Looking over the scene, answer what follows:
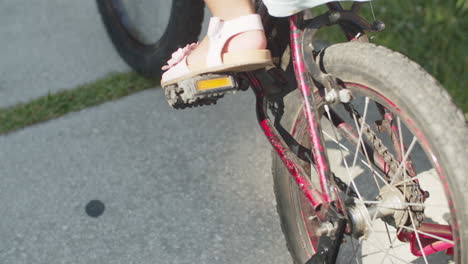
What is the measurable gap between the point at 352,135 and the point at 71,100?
5.11 ft

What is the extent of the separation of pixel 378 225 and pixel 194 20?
1.00 meters

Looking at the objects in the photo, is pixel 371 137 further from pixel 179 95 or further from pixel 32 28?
pixel 32 28

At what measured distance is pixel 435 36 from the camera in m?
2.59

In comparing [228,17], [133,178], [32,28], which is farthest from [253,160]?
[32,28]

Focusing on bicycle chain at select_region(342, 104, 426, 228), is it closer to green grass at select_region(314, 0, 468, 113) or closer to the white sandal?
the white sandal

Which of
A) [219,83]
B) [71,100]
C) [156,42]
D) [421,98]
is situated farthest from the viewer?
[71,100]

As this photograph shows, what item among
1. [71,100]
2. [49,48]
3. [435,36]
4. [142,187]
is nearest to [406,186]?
[142,187]

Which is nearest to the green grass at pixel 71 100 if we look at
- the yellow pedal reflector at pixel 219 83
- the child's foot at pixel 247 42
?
the yellow pedal reflector at pixel 219 83

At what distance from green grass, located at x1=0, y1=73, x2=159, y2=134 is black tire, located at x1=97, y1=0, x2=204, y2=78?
0.08m

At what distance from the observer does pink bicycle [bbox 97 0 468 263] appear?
1.16 meters

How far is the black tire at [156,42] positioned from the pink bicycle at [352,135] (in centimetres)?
54

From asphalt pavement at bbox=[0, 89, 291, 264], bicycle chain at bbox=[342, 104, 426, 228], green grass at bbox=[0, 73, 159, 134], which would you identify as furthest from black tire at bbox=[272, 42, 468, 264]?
green grass at bbox=[0, 73, 159, 134]

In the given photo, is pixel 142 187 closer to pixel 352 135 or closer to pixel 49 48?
pixel 352 135

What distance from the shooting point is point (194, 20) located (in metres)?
2.20
